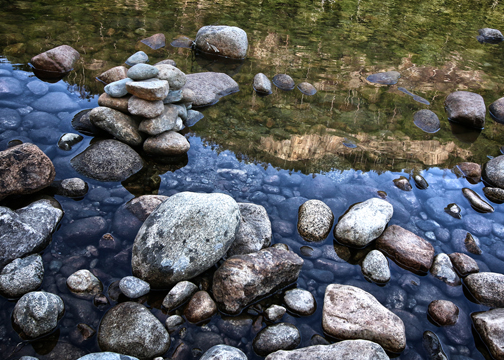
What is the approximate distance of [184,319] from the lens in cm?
346

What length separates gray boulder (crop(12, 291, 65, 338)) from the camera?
3.11 metres

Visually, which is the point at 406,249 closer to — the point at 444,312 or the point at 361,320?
the point at 444,312

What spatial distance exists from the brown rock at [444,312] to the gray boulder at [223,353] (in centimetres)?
208

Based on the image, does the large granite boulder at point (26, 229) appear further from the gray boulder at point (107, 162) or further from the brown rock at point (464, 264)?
the brown rock at point (464, 264)

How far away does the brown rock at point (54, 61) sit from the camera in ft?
23.9

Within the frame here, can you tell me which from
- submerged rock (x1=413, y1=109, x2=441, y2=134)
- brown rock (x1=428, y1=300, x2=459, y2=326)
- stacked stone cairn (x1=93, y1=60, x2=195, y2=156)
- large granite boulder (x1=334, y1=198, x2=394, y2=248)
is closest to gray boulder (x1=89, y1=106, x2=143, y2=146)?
stacked stone cairn (x1=93, y1=60, x2=195, y2=156)

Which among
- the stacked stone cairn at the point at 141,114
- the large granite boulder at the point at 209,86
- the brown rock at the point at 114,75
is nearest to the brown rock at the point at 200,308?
the stacked stone cairn at the point at 141,114

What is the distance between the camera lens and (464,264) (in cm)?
427

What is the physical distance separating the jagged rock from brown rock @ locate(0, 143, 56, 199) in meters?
3.30

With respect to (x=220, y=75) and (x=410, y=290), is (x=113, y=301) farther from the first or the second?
(x=220, y=75)

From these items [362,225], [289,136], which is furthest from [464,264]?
[289,136]

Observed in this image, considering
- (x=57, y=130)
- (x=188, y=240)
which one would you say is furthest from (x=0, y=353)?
(x=57, y=130)

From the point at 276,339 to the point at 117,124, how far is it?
13.0 ft

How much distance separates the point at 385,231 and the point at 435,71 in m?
7.07
